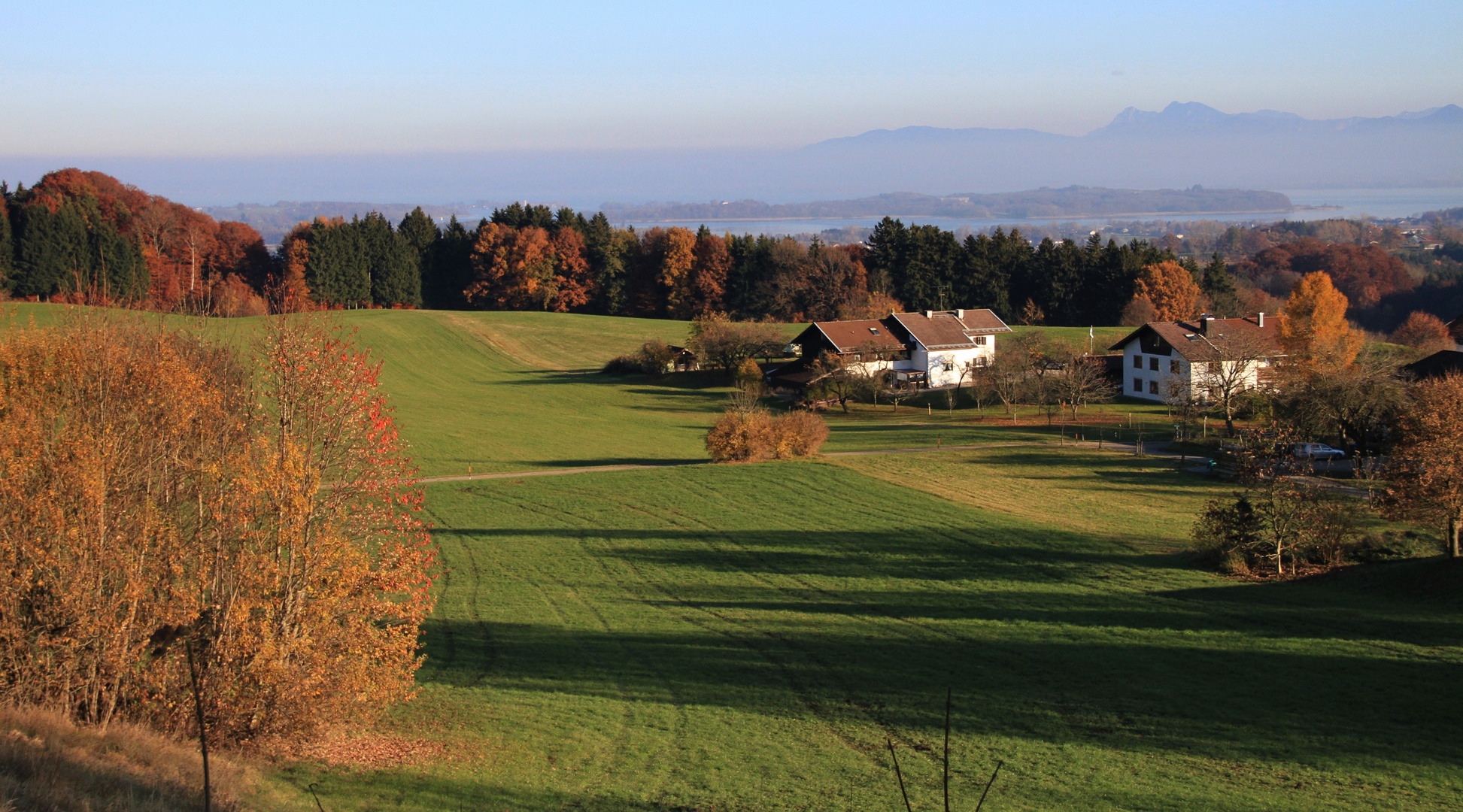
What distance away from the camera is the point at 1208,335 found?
200 ft

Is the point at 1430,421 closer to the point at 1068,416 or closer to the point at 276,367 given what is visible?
the point at 276,367

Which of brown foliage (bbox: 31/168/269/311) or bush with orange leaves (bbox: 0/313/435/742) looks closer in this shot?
bush with orange leaves (bbox: 0/313/435/742)

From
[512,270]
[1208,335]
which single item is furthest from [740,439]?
[512,270]

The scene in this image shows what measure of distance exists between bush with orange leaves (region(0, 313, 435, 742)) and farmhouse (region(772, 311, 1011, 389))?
5380 cm

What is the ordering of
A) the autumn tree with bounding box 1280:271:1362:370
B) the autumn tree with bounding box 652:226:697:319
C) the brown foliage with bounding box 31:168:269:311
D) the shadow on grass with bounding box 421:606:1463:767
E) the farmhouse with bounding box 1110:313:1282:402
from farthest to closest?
the autumn tree with bounding box 652:226:697:319 → the brown foliage with bounding box 31:168:269:311 → the autumn tree with bounding box 1280:271:1362:370 → the farmhouse with bounding box 1110:313:1282:402 → the shadow on grass with bounding box 421:606:1463:767

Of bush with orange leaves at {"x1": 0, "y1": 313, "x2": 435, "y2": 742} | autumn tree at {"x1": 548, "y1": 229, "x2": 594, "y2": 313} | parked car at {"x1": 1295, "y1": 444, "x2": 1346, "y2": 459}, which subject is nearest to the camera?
bush with orange leaves at {"x1": 0, "y1": 313, "x2": 435, "y2": 742}

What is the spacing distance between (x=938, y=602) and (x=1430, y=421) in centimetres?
1338

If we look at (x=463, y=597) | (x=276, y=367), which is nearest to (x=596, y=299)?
(x=463, y=597)

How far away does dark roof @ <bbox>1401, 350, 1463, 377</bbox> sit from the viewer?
4932cm

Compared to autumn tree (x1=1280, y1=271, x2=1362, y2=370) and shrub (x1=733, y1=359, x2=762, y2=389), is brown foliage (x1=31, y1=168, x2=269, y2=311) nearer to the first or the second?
shrub (x1=733, y1=359, x2=762, y2=389)

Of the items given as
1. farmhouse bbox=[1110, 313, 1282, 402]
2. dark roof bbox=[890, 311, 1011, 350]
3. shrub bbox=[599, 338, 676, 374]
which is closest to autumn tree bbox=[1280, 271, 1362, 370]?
farmhouse bbox=[1110, 313, 1282, 402]

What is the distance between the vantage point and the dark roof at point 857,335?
6993cm

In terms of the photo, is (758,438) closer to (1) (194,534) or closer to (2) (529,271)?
(1) (194,534)

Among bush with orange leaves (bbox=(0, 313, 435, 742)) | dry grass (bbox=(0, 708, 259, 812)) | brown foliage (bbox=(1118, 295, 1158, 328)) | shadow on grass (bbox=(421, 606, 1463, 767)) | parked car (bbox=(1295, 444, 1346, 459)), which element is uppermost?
brown foliage (bbox=(1118, 295, 1158, 328))
